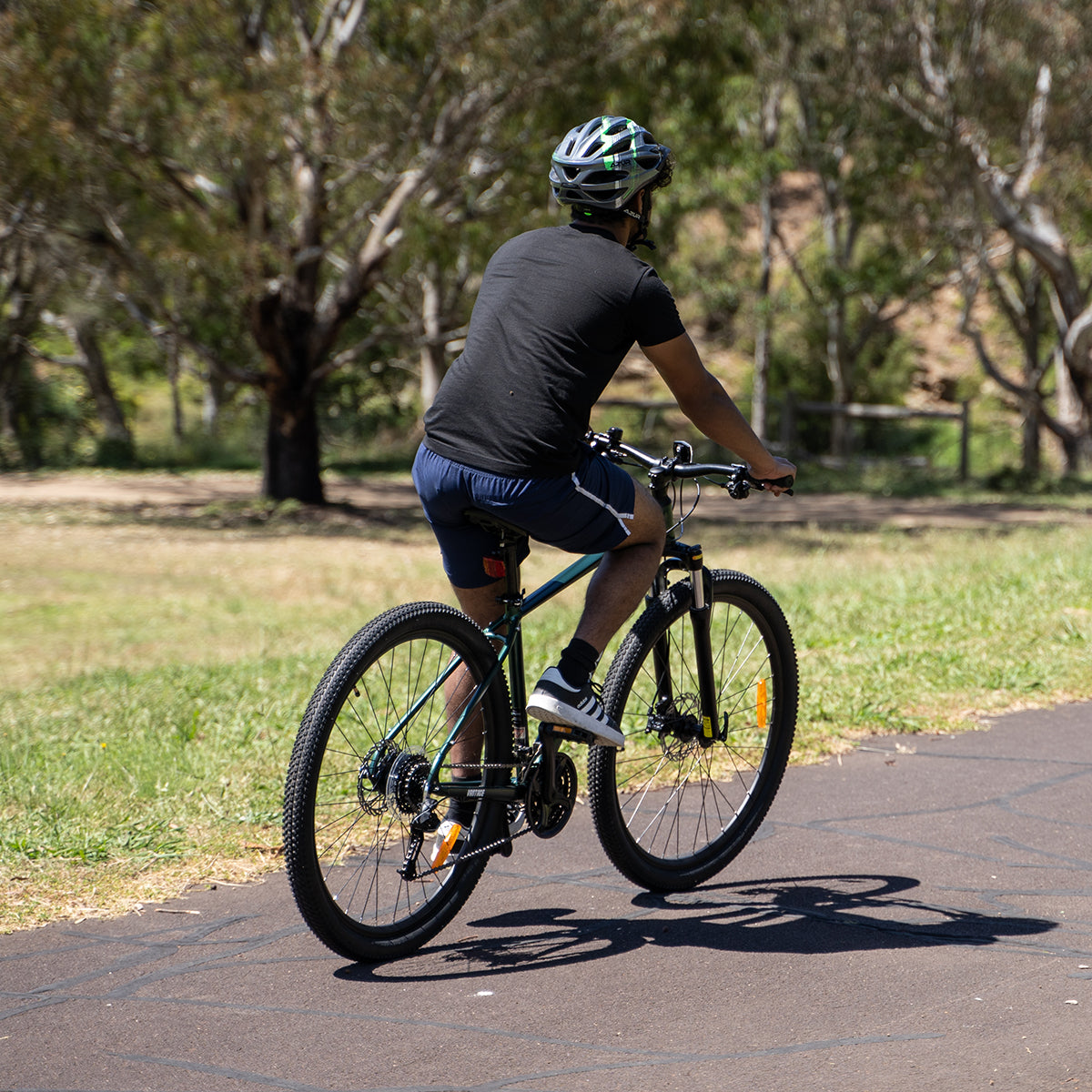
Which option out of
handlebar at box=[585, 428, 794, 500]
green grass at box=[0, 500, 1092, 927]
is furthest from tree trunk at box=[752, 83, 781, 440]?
handlebar at box=[585, 428, 794, 500]

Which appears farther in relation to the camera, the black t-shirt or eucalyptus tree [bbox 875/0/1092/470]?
eucalyptus tree [bbox 875/0/1092/470]

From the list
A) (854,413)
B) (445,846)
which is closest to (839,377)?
(854,413)

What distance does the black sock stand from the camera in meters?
3.60

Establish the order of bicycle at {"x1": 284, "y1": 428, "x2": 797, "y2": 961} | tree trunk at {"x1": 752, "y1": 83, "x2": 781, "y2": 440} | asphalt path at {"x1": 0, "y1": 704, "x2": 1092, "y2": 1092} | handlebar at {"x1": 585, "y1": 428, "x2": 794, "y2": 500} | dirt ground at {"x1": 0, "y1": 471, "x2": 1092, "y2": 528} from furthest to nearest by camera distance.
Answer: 1. tree trunk at {"x1": 752, "y1": 83, "x2": 781, "y2": 440}
2. dirt ground at {"x1": 0, "y1": 471, "x2": 1092, "y2": 528}
3. handlebar at {"x1": 585, "y1": 428, "x2": 794, "y2": 500}
4. bicycle at {"x1": 284, "y1": 428, "x2": 797, "y2": 961}
5. asphalt path at {"x1": 0, "y1": 704, "x2": 1092, "y2": 1092}

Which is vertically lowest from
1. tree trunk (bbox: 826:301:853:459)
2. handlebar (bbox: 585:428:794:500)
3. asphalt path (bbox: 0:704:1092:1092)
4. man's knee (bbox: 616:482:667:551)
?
asphalt path (bbox: 0:704:1092:1092)

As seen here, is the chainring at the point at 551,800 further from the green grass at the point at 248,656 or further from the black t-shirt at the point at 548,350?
the green grass at the point at 248,656

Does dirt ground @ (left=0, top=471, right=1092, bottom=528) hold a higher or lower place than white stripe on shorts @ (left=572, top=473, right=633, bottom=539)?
lower

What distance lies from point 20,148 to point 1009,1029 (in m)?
14.8

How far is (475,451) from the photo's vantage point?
11.3ft

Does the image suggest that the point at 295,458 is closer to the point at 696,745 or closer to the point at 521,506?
the point at 696,745

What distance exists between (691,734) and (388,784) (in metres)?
1.05

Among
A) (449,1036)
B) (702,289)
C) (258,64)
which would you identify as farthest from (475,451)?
(702,289)

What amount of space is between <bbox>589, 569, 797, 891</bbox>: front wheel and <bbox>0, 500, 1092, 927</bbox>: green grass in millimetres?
1079

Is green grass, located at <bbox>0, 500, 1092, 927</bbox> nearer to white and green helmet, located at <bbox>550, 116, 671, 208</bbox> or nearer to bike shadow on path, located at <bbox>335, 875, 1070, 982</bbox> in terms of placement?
bike shadow on path, located at <bbox>335, 875, 1070, 982</bbox>
